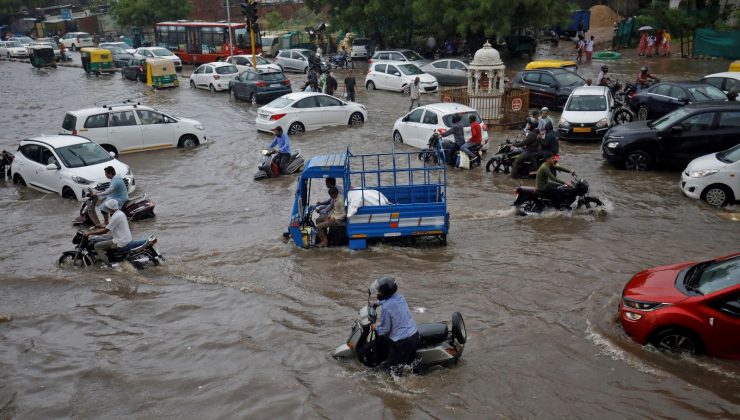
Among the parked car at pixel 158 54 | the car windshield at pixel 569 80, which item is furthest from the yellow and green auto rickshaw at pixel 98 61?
the car windshield at pixel 569 80

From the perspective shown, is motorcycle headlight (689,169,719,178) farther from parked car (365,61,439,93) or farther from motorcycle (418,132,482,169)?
parked car (365,61,439,93)

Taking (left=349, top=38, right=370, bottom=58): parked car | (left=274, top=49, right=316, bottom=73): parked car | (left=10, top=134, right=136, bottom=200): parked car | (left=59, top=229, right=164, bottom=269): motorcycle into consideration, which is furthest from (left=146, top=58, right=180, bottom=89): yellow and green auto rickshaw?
(left=59, top=229, right=164, bottom=269): motorcycle

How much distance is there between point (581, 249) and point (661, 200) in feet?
11.8

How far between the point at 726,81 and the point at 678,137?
6768 millimetres

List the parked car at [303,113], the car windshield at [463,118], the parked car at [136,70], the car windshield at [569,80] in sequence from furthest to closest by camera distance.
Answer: the parked car at [136,70], the car windshield at [569,80], the parked car at [303,113], the car windshield at [463,118]

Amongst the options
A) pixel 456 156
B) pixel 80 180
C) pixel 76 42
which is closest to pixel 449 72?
pixel 456 156

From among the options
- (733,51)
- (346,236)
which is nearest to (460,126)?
(346,236)

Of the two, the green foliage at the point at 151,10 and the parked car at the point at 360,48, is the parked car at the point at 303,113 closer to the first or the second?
the parked car at the point at 360,48

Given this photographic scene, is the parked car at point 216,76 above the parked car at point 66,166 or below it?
above

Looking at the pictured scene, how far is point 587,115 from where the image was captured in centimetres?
1873

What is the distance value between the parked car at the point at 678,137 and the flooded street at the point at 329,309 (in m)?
0.55

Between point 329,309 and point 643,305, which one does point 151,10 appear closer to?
point 329,309

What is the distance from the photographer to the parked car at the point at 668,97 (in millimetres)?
18547

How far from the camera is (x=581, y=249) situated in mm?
11148
